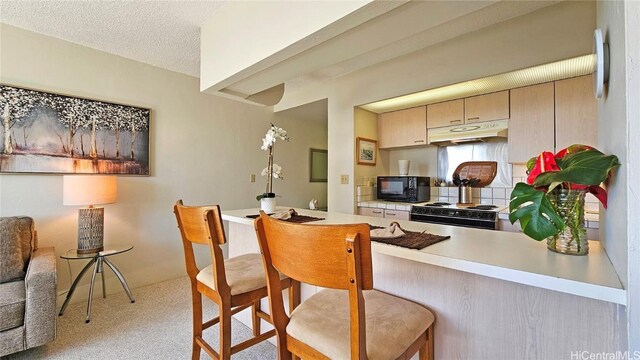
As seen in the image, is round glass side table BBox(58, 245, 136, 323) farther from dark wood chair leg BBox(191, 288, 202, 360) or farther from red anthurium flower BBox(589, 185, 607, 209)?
red anthurium flower BBox(589, 185, 607, 209)

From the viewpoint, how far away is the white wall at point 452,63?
198cm

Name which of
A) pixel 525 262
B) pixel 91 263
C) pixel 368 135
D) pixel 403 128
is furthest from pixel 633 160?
pixel 91 263

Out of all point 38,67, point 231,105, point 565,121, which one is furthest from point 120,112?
point 565,121

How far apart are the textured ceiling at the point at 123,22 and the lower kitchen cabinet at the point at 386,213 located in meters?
2.40

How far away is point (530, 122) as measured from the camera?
2.40m

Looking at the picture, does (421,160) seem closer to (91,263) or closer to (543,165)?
(543,165)

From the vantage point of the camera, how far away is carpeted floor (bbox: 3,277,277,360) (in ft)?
5.74

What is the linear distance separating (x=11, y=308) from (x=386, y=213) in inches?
117

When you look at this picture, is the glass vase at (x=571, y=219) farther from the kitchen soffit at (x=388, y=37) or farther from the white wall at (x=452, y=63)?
the white wall at (x=452, y=63)

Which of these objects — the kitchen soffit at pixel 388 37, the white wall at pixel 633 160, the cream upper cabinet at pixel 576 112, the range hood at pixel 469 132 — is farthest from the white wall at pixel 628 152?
Result: the range hood at pixel 469 132

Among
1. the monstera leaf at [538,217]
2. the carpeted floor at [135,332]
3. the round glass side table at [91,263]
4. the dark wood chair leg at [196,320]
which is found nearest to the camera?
the monstera leaf at [538,217]

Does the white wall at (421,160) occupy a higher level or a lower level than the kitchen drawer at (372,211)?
higher

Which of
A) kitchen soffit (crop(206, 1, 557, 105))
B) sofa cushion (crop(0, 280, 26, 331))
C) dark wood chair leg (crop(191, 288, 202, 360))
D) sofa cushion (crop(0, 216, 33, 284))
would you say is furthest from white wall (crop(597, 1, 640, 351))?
sofa cushion (crop(0, 216, 33, 284))

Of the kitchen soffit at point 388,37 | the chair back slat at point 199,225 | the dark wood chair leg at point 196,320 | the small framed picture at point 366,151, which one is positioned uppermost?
the kitchen soffit at point 388,37
